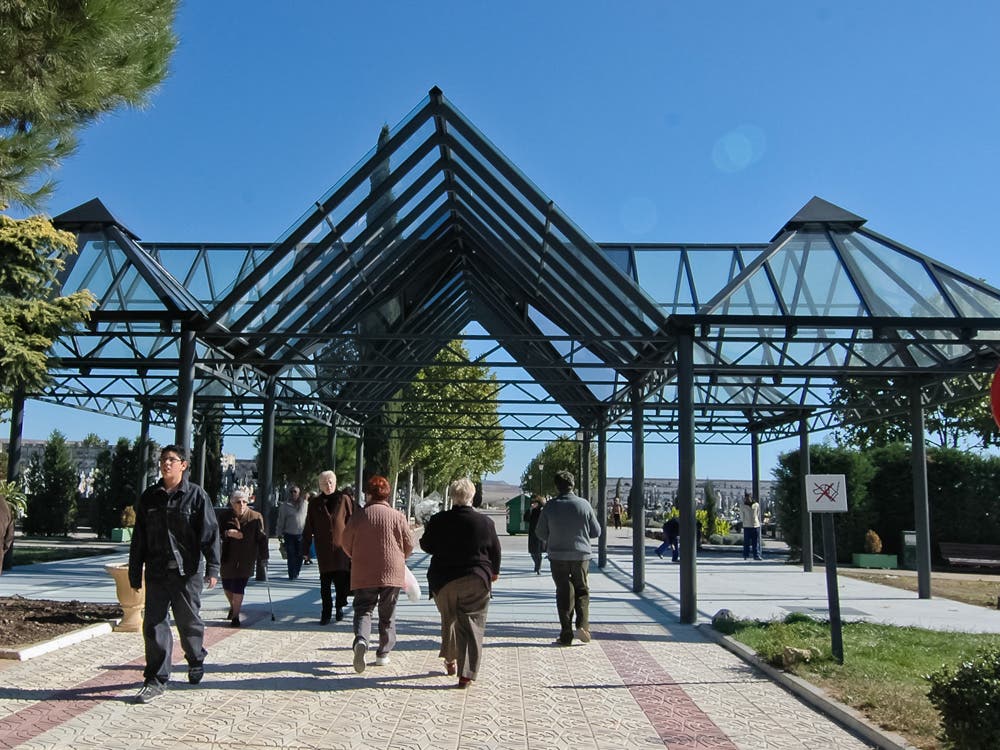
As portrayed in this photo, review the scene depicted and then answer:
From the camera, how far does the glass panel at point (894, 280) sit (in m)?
13.0

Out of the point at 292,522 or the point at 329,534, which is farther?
the point at 292,522

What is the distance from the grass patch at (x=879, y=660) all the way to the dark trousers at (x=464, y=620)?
286 centimetres

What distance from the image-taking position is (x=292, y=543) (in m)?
15.7

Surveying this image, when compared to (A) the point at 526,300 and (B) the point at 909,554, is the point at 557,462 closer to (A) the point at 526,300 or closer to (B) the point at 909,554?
(B) the point at 909,554

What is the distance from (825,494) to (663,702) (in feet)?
9.10

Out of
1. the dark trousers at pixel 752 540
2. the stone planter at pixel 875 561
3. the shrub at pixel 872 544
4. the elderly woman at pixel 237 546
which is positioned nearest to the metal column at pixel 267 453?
the elderly woman at pixel 237 546

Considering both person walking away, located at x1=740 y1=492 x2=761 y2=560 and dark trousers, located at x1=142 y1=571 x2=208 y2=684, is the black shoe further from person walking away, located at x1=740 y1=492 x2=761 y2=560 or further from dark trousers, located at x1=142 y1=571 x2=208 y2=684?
person walking away, located at x1=740 y1=492 x2=761 y2=560

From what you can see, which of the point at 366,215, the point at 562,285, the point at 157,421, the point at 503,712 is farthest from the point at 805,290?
the point at 157,421

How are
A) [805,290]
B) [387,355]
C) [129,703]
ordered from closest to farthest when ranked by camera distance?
1. [129,703]
2. [805,290]
3. [387,355]

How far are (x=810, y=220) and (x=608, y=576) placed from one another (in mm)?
9171

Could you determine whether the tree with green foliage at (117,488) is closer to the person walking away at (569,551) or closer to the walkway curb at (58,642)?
the walkway curb at (58,642)

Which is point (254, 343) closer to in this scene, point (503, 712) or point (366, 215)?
point (366, 215)

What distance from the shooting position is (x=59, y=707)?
254 inches

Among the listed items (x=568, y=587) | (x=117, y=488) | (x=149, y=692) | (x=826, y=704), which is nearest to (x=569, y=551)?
(x=568, y=587)
